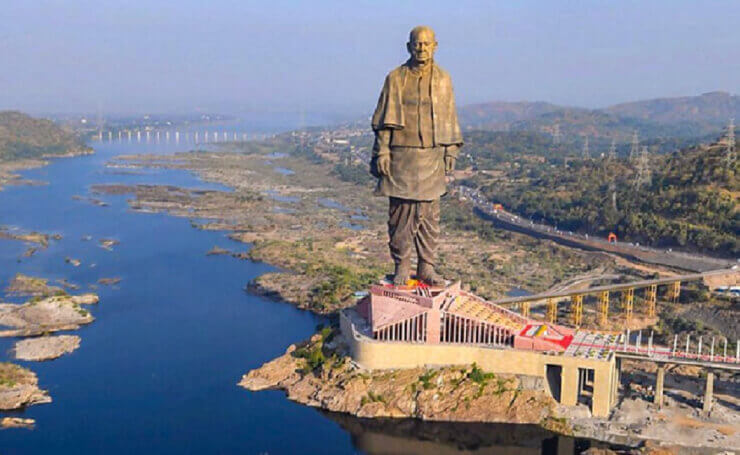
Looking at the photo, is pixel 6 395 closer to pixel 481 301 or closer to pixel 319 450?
pixel 319 450

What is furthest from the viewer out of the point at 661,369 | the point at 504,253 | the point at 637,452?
the point at 504,253

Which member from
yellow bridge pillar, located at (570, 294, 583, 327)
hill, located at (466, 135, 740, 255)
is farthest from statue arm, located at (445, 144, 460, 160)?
hill, located at (466, 135, 740, 255)

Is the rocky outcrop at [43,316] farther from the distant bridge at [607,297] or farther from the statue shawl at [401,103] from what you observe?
the distant bridge at [607,297]

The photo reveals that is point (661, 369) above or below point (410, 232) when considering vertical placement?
below

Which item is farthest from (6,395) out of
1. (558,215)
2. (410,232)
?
(558,215)

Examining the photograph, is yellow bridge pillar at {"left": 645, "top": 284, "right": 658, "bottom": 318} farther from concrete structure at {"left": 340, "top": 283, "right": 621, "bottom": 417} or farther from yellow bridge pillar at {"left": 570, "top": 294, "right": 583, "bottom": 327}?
concrete structure at {"left": 340, "top": 283, "right": 621, "bottom": 417}

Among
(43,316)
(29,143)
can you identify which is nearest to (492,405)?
(43,316)

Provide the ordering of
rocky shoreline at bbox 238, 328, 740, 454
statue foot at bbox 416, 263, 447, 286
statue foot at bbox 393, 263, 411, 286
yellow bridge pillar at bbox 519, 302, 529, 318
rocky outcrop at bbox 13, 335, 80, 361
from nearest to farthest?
rocky shoreline at bbox 238, 328, 740, 454
statue foot at bbox 393, 263, 411, 286
statue foot at bbox 416, 263, 447, 286
rocky outcrop at bbox 13, 335, 80, 361
yellow bridge pillar at bbox 519, 302, 529, 318
